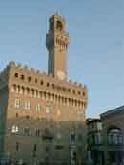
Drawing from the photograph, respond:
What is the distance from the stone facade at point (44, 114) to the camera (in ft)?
189

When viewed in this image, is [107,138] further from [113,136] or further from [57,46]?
[57,46]

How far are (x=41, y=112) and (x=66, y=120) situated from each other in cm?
646

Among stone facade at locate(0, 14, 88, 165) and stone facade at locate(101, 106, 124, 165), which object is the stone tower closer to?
stone facade at locate(0, 14, 88, 165)

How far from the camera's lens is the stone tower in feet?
226

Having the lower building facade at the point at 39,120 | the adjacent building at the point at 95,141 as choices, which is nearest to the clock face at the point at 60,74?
the lower building facade at the point at 39,120

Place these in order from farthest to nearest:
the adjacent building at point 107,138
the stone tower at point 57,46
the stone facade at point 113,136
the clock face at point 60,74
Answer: the stone tower at point 57,46 → the clock face at point 60,74 → the adjacent building at point 107,138 → the stone facade at point 113,136

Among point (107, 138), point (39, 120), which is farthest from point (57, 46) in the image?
point (107, 138)

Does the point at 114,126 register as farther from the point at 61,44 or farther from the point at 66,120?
the point at 61,44

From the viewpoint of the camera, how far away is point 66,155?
2490 inches

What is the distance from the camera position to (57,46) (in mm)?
70625

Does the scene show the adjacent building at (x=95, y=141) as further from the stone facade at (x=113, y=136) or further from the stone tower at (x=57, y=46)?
the stone tower at (x=57, y=46)

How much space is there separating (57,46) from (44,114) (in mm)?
16319

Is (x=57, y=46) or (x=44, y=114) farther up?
(x=57, y=46)

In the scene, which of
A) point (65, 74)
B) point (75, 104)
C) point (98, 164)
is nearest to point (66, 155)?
point (98, 164)
